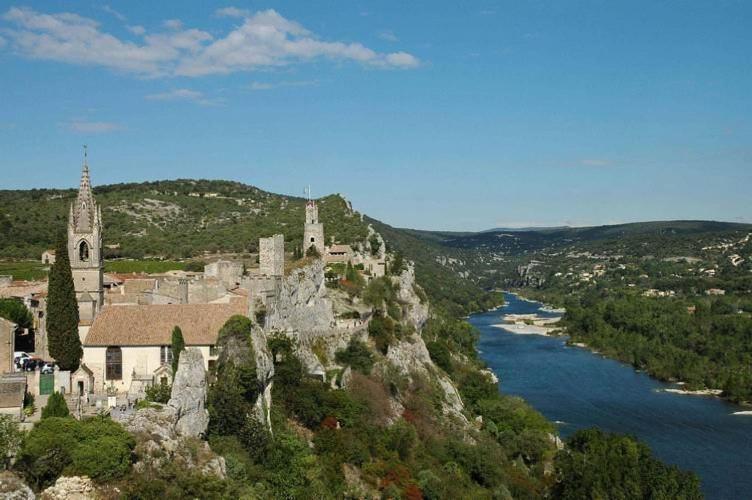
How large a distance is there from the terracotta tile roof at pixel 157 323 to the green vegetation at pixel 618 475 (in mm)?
15926

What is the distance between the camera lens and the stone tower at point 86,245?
102 ft

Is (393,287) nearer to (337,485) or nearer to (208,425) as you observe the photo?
(337,485)

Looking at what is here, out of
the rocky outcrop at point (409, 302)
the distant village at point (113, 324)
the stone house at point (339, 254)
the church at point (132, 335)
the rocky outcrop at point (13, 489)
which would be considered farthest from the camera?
the stone house at point (339, 254)

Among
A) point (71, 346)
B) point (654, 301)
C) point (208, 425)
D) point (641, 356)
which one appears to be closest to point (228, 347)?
point (208, 425)

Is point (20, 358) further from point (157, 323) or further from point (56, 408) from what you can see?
point (56, 408)

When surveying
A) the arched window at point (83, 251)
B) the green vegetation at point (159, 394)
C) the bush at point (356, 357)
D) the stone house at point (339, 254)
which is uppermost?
the arched window at point (83, 251)

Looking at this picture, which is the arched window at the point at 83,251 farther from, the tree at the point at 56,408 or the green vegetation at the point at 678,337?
the green vegetation at the point at 678,337

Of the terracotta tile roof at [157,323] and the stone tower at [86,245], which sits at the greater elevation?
the stone tower at [86,245]

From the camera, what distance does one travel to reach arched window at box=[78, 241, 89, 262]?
31.4 meters

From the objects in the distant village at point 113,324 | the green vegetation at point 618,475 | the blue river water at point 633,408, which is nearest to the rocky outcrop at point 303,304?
the distant village at point 113,324

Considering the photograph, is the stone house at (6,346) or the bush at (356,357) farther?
the bush at (356,357)

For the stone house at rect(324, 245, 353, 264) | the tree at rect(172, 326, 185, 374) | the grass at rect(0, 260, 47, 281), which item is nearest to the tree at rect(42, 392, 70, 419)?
the tree at rect(172, 326, 185, 374)

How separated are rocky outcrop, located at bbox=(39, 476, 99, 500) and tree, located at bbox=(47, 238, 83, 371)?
1175 cm

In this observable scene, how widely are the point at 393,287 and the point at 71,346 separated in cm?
2787
